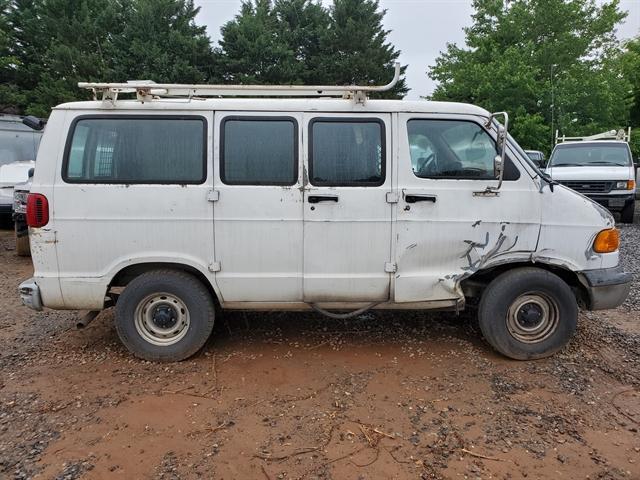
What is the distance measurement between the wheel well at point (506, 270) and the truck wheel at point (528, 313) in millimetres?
98

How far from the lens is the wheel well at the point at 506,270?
4230mm

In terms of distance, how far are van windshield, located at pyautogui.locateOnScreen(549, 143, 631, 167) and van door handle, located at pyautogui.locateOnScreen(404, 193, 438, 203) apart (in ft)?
33.7

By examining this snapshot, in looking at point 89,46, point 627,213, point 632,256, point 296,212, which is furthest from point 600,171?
point 89,46

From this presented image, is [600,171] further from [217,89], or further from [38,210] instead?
[38,210]

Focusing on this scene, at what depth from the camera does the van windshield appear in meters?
12.4

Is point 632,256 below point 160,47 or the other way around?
below

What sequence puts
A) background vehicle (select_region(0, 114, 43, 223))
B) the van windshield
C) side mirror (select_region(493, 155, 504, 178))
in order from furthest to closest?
the van windshield → background vehicle (select_region(0, 114, 43, 223)) → side mirror (select_region(493, 155, 504, 178))

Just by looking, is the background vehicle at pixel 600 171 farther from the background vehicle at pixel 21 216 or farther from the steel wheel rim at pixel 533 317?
the background vehicle at pixel 21 216

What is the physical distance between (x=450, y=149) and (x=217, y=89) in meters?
2.02

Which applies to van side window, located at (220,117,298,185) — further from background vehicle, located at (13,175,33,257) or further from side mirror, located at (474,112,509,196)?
background vehicle, located at (13,175,33,257)

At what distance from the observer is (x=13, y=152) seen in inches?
455

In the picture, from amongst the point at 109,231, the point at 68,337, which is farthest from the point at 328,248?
the point at 68,337

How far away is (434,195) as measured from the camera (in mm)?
4039

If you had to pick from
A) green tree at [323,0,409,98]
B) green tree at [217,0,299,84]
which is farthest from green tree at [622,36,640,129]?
green tree at [217,0,299,84]
